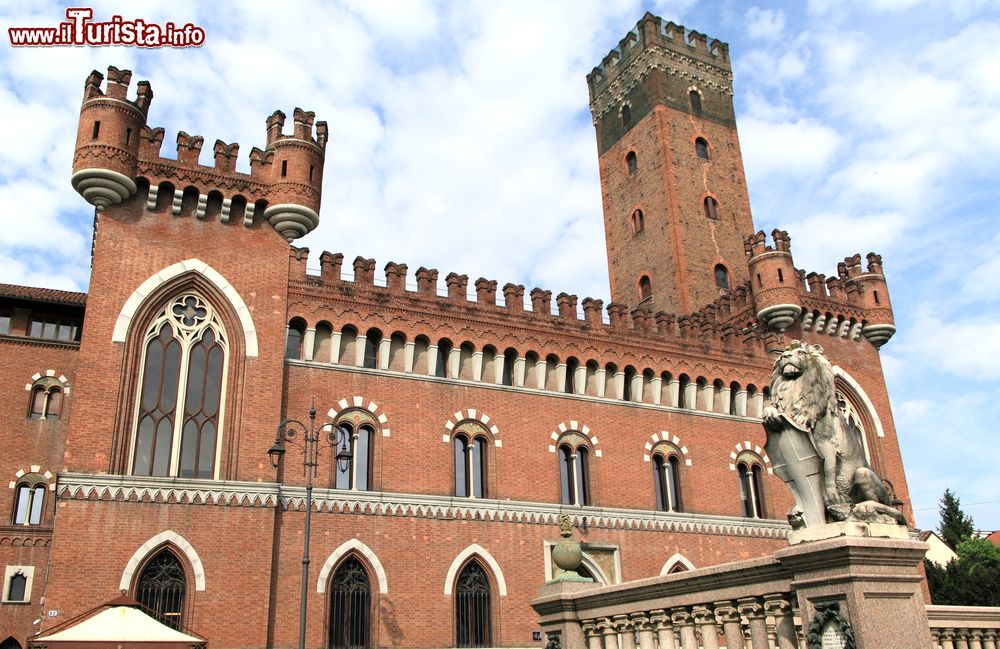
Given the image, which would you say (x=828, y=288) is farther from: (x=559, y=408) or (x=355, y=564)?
(x=355, y=564)

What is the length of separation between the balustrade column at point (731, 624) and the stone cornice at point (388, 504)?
13794 millimetres

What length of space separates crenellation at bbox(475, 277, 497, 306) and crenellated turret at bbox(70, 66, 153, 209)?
995 cm

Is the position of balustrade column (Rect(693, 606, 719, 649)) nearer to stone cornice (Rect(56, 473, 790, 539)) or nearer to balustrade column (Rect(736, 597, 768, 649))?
balustrade column (Rect(736, 597, 768, 649))

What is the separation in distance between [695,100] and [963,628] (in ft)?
113

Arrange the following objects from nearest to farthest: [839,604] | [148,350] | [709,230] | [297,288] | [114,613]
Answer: [839,604] → [114,613] → [148,350] → [297,288] → [709,230]

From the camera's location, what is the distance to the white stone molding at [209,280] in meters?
21.3

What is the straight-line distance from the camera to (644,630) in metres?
9.79

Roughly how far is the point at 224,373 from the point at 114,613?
6593 mm

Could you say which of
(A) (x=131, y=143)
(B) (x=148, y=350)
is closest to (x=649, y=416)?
(B) (x=148, y=350)

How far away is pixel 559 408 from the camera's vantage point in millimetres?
26188

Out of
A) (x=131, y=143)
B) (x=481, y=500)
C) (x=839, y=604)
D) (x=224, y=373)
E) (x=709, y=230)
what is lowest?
(x=839, y=604)

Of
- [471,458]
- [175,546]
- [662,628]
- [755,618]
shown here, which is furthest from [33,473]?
[755,618]

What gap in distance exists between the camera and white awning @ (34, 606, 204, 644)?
54.2 ft

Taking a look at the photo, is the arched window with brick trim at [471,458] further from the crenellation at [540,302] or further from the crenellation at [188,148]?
the crenellation at [188,148]
